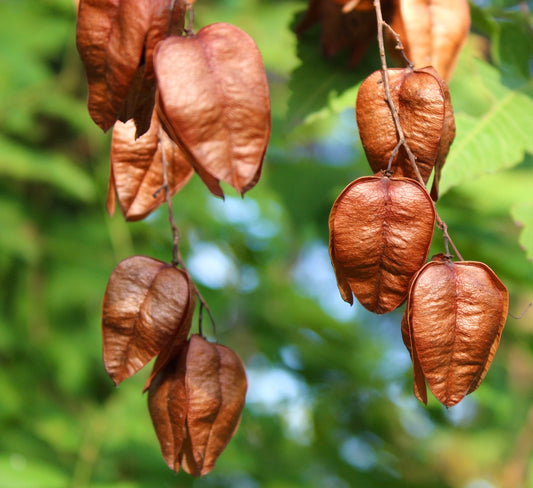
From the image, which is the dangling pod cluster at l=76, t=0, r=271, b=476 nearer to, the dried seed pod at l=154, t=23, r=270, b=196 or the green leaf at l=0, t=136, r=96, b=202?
the dried seed pod at l=154, t=23, r=270, b=196

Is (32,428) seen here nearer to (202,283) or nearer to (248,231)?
(202,283)

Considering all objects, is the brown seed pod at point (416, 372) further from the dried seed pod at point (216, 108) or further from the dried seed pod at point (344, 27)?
the dried seed pod at point (344, 27)

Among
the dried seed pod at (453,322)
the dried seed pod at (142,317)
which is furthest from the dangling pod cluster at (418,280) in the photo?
the dried seed pod at (142,317)

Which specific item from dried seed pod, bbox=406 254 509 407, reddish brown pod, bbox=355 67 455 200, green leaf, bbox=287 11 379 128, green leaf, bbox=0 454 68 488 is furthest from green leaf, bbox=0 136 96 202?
dried seed pod, bbox=406 254 509 407

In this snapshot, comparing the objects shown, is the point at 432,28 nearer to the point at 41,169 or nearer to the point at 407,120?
the point at 407,120

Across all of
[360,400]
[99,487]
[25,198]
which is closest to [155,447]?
[99,487]

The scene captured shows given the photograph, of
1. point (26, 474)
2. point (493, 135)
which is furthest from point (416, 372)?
point (26, 474)
